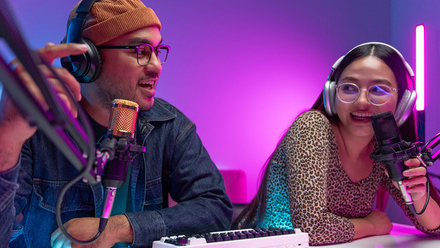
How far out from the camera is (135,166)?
1.60 metres

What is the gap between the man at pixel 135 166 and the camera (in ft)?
4.73

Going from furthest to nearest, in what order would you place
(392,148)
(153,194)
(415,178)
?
(153,194), (415,178), (392,148)

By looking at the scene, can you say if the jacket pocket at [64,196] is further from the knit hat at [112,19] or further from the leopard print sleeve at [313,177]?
the leopard print sleeve at [313,177]

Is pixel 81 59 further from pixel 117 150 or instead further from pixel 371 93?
pixel 371 93

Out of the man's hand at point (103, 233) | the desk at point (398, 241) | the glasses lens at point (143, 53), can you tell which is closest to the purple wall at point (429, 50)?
the desk at point (398, 241)

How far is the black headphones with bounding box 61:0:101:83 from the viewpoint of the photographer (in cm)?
140

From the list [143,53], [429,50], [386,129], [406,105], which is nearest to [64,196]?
[143,53]

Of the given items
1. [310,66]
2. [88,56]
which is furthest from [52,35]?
[310,66]

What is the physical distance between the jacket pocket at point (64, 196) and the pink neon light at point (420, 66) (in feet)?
8.55

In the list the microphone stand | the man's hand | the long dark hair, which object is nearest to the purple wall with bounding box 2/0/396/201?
the long dark hair

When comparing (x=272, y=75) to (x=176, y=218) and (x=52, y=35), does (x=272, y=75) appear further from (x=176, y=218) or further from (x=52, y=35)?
(x=176, y=218)

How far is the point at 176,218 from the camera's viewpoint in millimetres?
1447

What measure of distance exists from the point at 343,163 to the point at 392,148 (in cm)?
55

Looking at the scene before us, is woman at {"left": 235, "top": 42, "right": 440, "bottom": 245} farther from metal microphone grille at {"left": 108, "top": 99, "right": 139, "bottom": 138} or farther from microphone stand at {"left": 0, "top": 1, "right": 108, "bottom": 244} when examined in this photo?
microphone stand at {"left": 0, "top": 1, "right": 108, "bottom": 244}
